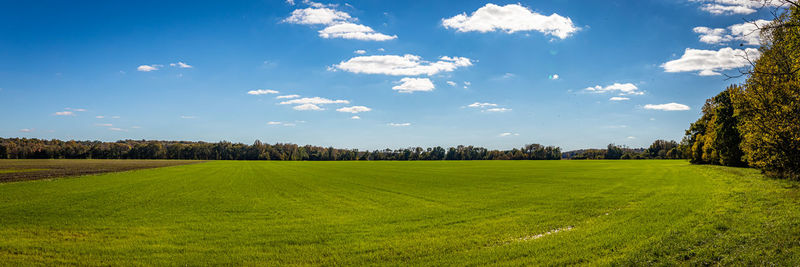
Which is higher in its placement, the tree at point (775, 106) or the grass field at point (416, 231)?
the tree at point (775, 106)

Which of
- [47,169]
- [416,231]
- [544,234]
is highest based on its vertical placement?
[544,234]

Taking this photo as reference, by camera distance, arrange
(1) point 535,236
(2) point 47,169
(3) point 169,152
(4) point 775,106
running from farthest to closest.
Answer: (3) point 169,152 → (2) point 47,169 → (4) point 775,106 → (1) point 535,236

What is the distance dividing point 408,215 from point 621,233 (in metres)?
9.63

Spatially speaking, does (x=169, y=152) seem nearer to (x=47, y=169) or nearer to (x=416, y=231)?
(x=47, y=169)

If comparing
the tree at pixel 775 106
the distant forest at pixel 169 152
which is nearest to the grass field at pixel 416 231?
the tree at pixel 775 106

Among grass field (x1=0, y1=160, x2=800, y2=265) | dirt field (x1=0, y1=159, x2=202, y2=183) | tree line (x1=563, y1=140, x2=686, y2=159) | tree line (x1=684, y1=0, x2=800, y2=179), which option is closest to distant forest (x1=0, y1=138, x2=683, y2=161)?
tree line (x1=563, y1=140, x2=686, y2=159)

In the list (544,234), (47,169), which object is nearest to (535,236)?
(544,234)

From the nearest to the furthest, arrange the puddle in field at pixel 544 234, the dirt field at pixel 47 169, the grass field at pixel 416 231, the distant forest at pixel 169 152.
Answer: the grass field at pixel 416 231 → the puddle in field at pixel 544 234 → the dirt field at pixel 47 169 → the distant forest at pixel 169 152

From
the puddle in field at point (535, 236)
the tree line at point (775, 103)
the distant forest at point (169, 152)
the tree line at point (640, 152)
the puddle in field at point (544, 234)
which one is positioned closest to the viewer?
the puddle in field at point (535, 236)

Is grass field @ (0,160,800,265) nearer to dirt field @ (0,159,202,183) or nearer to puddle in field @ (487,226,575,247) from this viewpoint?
puddle in field @ (487,226,575,247)

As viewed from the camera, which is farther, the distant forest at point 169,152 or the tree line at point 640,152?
the tree line at point 640,152

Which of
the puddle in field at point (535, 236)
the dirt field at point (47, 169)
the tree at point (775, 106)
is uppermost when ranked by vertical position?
the tree at point (775, 106)

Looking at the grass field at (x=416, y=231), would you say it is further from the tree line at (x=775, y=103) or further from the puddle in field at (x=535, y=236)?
the tree line at (x=775, y=103)

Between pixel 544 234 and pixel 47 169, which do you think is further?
pixel 47 169
